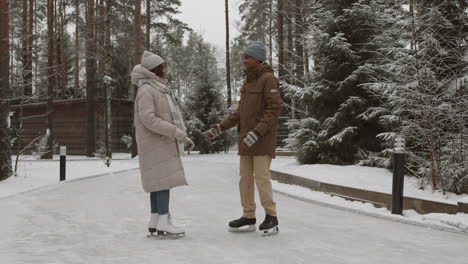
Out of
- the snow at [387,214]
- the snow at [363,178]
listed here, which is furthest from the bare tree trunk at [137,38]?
the snow at [387,214]

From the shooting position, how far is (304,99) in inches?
554

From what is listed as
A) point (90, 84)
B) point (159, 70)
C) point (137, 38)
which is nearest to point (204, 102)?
point (90, 84)

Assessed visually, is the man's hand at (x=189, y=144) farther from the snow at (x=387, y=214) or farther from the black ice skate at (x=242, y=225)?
the snow at (x=387, y=214)

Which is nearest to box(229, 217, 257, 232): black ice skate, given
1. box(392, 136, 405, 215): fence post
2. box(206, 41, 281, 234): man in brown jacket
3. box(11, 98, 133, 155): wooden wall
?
box(206, 41, 281, 234): man in brown jacket

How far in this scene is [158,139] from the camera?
560 centimetres

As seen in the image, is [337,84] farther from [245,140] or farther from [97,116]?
[97,116]

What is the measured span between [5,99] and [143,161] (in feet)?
28.9

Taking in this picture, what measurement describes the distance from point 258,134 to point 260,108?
0.41 m

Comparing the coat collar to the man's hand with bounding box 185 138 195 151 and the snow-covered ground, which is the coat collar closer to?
the man's hand with bounding box 185 138 195 151

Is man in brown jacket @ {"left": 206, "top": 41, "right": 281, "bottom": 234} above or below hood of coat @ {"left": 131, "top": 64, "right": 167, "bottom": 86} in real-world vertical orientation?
below

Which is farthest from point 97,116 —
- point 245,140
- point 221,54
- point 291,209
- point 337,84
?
point 221,54

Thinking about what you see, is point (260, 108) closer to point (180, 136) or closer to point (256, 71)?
point (256, 71)

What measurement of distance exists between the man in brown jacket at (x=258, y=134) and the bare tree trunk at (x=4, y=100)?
8.66 meters

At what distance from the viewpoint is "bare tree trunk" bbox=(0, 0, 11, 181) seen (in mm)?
12738
